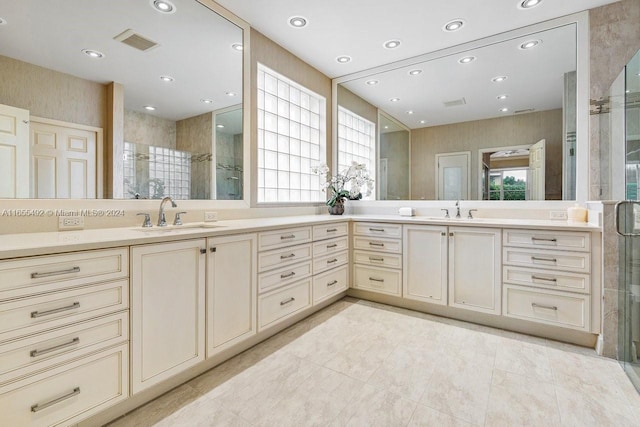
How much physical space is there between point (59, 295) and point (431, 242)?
101 inches

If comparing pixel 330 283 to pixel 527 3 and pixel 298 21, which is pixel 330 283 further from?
pixel 527 3

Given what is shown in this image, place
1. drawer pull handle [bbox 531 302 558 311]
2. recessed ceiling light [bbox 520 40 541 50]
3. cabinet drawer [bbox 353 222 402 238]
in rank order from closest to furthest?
drawer pull handle [bbox 531 302 558 311], recessed ceiling light [bbox 520 40 541 50], cabinet drawer [bbox 353 222 402 238]

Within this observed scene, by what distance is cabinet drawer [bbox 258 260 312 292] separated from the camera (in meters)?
2.12

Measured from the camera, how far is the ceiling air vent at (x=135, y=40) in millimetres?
1858

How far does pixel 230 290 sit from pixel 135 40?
1741 mm

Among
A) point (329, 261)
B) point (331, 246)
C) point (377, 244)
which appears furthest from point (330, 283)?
point (377, 244)

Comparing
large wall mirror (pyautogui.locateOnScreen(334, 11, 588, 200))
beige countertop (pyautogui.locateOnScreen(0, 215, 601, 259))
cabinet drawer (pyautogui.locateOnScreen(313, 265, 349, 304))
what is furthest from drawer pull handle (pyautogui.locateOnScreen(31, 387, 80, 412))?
large wall mirror (pyautogui.locateOnScreen(334, 11, 588, 200))

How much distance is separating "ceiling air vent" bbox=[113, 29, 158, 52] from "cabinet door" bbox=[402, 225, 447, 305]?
2.50 meters

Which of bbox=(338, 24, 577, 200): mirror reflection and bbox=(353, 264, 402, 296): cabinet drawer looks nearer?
bbox=(338, 24, 577, 200): mirror reflection

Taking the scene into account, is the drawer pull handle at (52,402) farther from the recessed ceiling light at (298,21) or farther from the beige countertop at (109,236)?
the recessed ceiling light at (298,21)

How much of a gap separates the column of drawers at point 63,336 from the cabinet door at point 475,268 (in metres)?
2.42

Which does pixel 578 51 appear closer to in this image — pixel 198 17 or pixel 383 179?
pixel 383 179

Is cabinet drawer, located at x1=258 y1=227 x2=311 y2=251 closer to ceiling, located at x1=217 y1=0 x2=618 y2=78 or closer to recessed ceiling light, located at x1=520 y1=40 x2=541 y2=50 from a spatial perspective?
ceiling, located at x1=217 y1=0 x2=618 y2=78

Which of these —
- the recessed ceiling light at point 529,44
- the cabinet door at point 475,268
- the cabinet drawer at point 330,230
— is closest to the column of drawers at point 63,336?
the cabinet drawer at point 330,230
